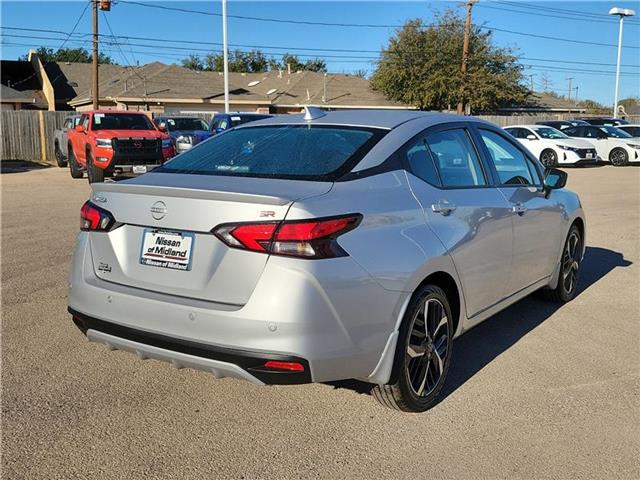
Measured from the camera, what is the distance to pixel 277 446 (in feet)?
11.1

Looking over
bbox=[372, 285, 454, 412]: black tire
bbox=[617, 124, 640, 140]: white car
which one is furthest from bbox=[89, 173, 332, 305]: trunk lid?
bbox=[617, 124, 640, 140]: white car

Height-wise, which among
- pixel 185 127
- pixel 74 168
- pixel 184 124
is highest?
pixel 184 124

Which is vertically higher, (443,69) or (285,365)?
(443,69)

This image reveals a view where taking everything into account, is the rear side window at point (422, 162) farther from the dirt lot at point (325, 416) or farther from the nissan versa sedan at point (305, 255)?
the dirt lot at point (325, 416)

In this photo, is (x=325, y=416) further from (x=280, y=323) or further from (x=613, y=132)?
(x=613, y=132)

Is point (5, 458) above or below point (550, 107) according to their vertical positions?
below

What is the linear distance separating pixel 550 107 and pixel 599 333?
55.6 m

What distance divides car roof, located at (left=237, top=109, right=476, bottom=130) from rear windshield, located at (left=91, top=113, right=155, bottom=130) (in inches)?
538

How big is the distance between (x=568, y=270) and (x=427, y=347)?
2.88 m

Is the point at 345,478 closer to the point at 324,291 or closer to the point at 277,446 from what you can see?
the point at 277,446

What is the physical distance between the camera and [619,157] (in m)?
25.7

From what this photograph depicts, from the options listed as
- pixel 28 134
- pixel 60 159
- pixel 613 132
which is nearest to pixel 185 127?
pixel 60 159

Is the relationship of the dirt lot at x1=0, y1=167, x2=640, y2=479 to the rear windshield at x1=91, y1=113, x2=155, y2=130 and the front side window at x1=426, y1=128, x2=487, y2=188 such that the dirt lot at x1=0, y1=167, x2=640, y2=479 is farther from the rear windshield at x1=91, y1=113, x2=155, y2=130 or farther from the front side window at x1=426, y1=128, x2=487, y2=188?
the rear windshield at x1=91, y1=113, x2=155, y2=130

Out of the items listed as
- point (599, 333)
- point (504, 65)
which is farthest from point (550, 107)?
point (599, 333)
